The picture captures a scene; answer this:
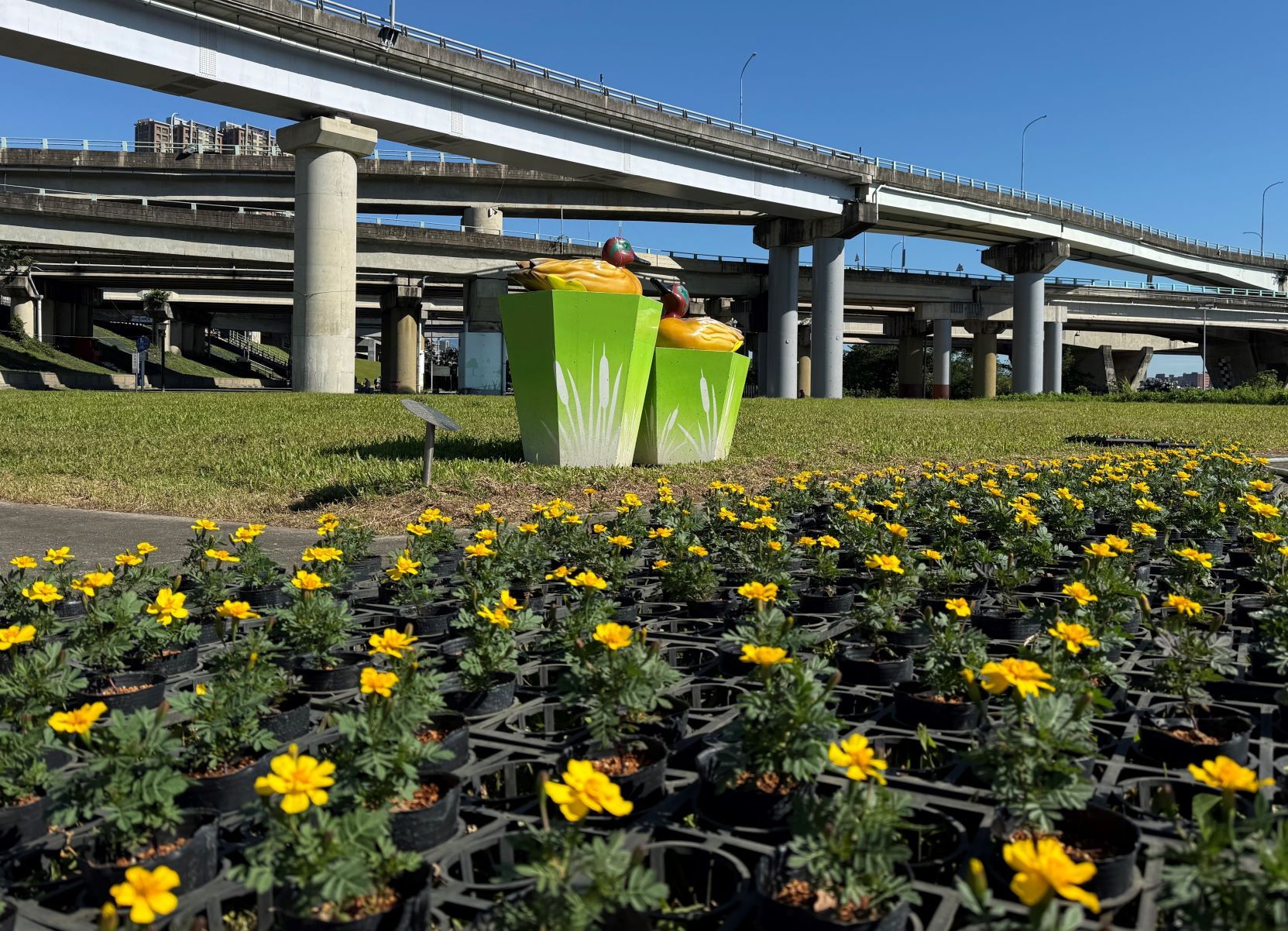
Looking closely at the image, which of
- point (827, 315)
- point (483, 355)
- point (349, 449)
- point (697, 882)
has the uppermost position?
point (827, 315)

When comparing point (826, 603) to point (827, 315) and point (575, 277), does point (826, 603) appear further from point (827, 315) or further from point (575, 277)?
point (827, 315)

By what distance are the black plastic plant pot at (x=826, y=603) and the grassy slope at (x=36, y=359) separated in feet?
160

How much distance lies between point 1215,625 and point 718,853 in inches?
73.6

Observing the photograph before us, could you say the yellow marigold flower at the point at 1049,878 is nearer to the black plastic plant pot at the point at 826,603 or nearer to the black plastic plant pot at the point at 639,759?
the black plastic plant pot at the point at 639,759

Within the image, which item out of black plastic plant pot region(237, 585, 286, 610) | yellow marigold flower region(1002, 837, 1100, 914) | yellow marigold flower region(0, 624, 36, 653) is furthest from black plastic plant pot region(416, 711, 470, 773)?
black plastic plant pot region(237, 585, 286, 610)

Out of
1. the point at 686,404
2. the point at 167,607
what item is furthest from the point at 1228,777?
the point at 686,404

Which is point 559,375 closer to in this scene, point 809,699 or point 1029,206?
point 809,699

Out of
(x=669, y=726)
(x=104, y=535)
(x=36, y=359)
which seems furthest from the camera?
(x=36, y=359)

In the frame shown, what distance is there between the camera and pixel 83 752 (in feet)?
9.12

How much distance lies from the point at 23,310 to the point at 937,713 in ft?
222

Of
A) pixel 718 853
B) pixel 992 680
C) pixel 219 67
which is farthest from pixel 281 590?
pixel 219 67

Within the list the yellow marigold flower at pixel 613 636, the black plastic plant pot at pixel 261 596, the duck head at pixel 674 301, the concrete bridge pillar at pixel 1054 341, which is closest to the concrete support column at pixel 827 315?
the concrete bridge pillar at pixel 1054 341

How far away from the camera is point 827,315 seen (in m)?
45.6

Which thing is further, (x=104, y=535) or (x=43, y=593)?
(x=104, y=535)
